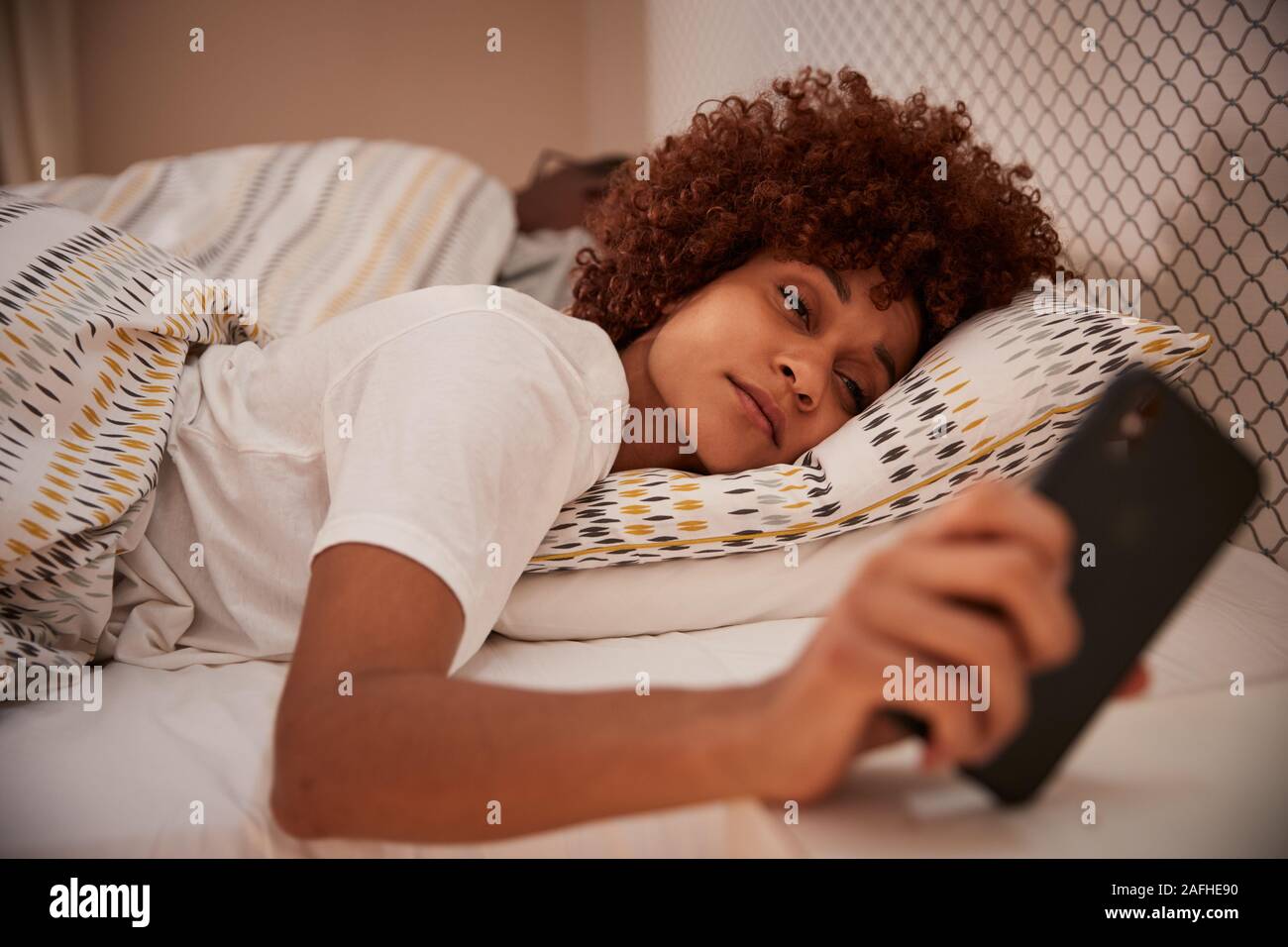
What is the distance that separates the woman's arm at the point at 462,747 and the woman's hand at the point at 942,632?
3 cm

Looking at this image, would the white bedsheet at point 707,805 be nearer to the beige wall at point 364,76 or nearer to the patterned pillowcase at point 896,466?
the patterned pillowcase at point 896,466

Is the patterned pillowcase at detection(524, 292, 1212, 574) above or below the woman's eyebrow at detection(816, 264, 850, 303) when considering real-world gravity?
below

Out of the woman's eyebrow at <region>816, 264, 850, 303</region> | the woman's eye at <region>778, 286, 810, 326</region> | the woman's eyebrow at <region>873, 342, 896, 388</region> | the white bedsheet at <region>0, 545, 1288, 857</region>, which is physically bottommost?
the white bedsheet at <region>0, 545, 1288, 857</region>

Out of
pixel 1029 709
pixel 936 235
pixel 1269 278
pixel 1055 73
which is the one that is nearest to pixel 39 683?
pixel 1029 709

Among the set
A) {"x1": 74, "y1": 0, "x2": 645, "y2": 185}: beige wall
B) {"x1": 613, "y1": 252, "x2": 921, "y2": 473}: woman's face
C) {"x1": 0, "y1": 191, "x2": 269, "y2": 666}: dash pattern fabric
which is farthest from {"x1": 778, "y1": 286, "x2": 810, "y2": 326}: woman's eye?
{"x1": 74, "y1": 0, "x2": 645, "y2": 185}: beige wall

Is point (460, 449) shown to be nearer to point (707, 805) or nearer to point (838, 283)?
point (707, 805)

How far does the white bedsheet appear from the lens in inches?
20.5

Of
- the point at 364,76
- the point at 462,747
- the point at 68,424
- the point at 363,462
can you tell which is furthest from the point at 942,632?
the point at 364,76

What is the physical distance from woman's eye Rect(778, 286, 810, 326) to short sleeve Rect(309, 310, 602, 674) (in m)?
0.31

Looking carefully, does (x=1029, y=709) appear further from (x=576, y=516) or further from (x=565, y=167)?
(x=565, y=167)

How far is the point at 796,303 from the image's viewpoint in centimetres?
99

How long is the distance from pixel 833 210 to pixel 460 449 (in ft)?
2.00

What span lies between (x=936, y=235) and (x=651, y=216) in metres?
0.36

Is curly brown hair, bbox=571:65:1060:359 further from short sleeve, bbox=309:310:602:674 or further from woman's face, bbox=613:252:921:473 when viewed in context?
short sleeve, bbox=309:310:602:674
